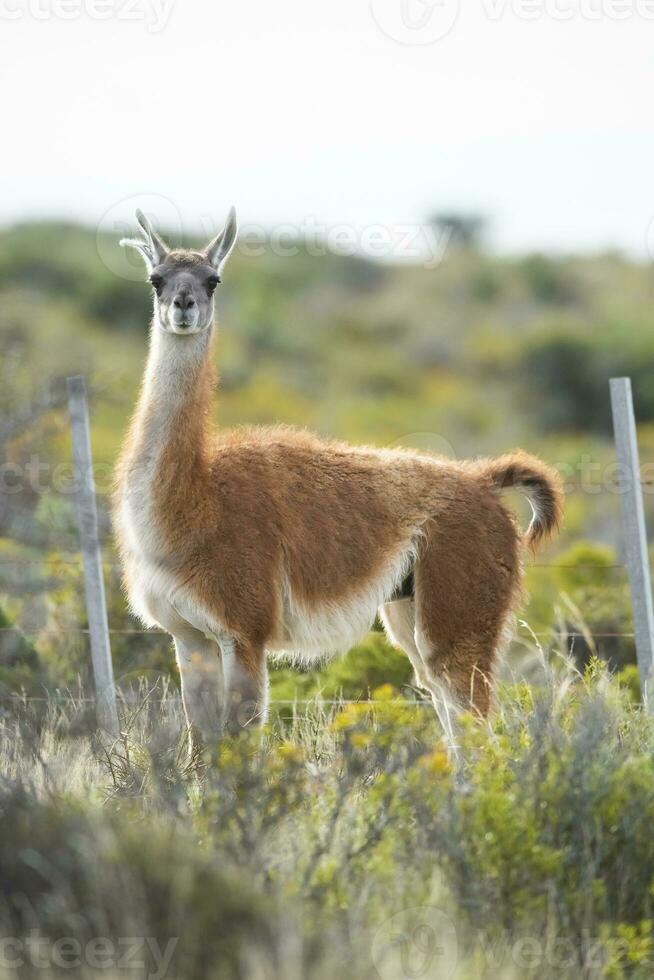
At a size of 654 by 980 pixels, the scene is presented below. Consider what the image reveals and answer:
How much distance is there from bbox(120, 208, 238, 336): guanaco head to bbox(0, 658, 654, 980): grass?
1.72 m

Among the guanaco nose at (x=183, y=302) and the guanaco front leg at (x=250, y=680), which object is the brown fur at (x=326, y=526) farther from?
the guanaco nose at (x=183, y=302)

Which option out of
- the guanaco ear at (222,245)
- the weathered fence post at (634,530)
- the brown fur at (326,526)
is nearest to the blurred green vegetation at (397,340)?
the weathered fence post at (634,530)

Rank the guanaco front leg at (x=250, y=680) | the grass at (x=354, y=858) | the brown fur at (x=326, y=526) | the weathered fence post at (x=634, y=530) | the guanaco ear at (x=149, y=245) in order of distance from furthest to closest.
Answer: the weathered fence post at (x=634, y=530) < the guanaco ear at (x=149, y=245) < the brown fur at (x=326, y=526) < the guanaco front leg at (x=250, y=680) < the grass at (x=354, y=858)

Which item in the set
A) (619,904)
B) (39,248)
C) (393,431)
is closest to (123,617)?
(619,904)

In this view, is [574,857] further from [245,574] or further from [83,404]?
[83,404]

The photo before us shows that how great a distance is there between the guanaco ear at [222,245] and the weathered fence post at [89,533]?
1419mm

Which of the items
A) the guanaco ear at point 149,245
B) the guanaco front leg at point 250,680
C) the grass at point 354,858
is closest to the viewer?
the grass at point 354,858

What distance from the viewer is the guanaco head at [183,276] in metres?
6.04

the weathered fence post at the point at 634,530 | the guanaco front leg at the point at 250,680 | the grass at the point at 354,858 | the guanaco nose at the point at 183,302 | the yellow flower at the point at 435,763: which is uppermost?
the guanaco nose at the point at 183,302

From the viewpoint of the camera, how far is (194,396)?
20.1 ft

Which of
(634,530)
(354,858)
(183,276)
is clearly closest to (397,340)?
(634,530)

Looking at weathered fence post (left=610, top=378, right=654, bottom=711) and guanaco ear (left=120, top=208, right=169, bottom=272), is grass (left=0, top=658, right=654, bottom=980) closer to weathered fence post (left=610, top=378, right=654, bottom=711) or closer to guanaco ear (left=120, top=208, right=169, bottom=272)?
weathered fence post (left=610, top=378, right=654, bottom=711)

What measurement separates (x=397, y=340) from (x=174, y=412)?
46.9 metres

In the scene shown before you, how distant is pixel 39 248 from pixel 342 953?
50954 millimetres
